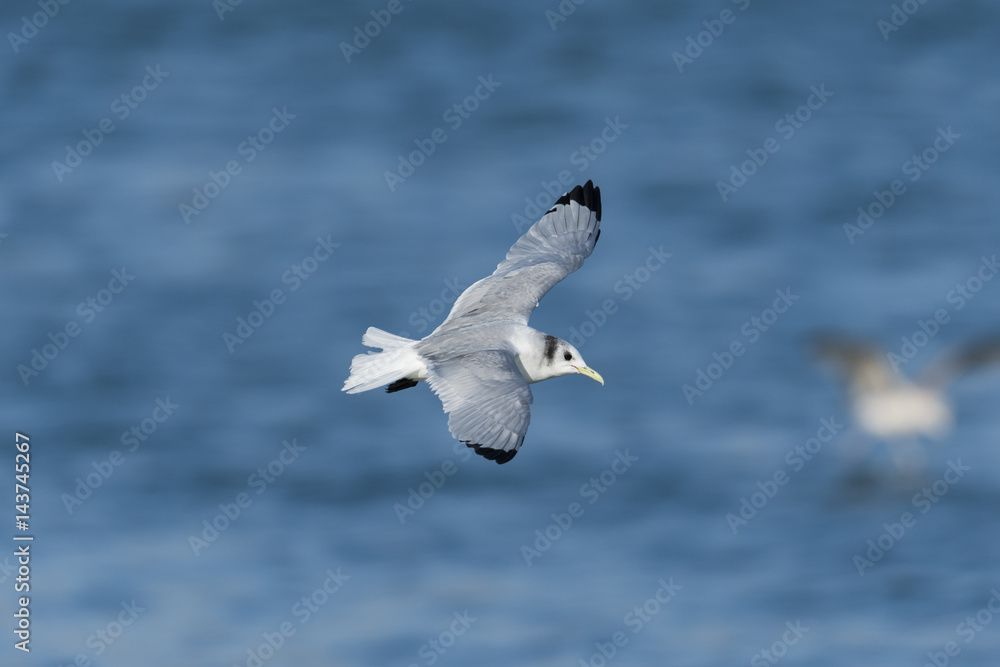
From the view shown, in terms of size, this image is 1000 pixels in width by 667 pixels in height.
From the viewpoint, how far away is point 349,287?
906 inches

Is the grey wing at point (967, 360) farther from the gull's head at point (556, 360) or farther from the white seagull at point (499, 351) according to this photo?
the gull's head at point (556, 360)

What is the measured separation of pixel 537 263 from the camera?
12.5 metres

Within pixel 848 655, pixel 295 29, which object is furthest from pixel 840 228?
pixel 295 29

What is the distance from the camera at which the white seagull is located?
9.77 m

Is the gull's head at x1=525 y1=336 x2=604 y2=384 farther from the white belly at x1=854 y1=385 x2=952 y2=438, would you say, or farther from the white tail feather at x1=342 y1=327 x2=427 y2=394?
the white belly at x1=854 y1=385 x2=952 y2=438

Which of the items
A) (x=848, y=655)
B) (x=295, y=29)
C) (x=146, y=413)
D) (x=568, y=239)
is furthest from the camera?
(x=295, y=29)

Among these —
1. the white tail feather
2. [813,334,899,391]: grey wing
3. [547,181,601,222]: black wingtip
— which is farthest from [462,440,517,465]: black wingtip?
[813,334,899,391]: grey wing

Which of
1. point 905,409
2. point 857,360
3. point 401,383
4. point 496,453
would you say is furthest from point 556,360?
point 905,409

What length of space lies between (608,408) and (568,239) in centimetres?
891

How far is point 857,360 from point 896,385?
136 cm

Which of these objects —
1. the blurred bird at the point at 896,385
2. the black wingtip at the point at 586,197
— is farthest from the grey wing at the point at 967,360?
the black wingtip at the point at 586,197

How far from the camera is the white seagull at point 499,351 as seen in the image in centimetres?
977

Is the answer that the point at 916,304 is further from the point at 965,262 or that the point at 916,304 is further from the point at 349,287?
the point at 349,287

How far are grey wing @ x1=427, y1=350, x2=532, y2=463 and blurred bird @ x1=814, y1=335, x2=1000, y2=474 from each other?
25.4ft
